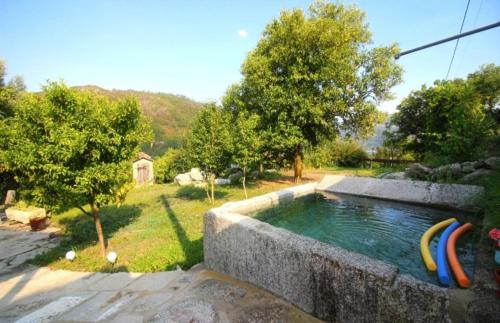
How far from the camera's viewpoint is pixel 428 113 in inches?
755

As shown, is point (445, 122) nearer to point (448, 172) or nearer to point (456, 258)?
point (448, 172)

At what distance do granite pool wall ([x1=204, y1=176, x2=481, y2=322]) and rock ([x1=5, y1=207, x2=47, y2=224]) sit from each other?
411 inches

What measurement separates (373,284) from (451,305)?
0.71 metres

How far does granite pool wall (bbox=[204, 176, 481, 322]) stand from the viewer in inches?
109

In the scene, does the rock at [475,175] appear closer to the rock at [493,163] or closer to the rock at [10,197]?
the rock at [493,163]

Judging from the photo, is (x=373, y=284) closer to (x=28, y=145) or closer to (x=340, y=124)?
(x=28, y=145)

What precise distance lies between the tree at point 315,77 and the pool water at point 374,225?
5.79 m

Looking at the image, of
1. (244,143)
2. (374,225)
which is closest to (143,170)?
(244,143)

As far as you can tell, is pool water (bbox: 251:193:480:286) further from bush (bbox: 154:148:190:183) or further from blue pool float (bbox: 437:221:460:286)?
bush (bbox: 154:148:190:183)

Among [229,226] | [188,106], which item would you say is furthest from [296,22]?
[188,106]

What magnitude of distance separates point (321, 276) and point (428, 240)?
4.22 meters

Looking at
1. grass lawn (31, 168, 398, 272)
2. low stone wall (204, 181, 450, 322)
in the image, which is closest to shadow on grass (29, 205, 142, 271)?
grass lawn (31, 168, 398, 272)

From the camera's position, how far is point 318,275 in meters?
3.54

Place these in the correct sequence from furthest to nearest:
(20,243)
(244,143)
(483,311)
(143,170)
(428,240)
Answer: (143,170) < (244,143) < (20,243) < (428,240) < (483,311)
